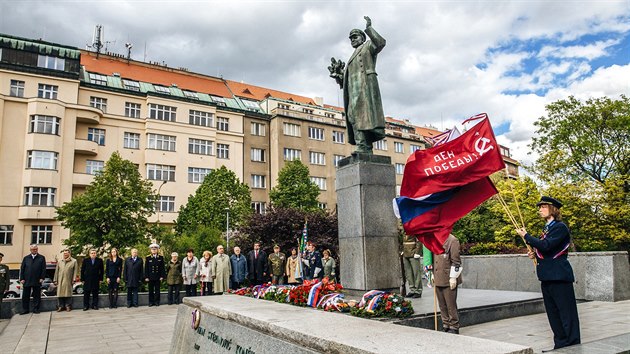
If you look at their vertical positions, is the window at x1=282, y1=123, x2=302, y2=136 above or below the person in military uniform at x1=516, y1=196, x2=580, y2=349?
above

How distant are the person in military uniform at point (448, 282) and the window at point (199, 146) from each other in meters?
42.0

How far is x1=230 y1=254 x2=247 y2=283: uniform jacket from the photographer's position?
1628 cm

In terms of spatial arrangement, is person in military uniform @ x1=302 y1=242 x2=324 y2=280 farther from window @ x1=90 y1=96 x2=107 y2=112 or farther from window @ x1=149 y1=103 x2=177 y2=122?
window @ x1=90 y1=96 x2=107 y2=112

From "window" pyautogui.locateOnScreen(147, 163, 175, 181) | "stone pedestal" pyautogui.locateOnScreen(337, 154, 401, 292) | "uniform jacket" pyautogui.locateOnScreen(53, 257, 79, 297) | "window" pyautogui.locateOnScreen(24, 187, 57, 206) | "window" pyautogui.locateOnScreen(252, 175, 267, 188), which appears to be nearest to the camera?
"stone pedestal" pyautogui.locateOnScreen(337, 154, 401, 292)

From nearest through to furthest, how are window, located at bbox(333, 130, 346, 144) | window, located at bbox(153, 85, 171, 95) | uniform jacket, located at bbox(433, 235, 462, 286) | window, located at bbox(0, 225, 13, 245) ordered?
uniform jacket, located at bbox(433, 235, 462, 286)
window, located at bbox(0, 225, 13, 245)
window, located at bbox(153, 85, 171, 95)
window, located at bbox(333, 130, 346, 144)

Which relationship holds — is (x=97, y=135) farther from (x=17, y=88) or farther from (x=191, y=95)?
(x=191, y=95)

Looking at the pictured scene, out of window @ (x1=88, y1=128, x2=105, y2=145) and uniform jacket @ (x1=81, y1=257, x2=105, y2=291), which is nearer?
uniform jacket @ (x1=81, y1=257, x2=105, y2=291)

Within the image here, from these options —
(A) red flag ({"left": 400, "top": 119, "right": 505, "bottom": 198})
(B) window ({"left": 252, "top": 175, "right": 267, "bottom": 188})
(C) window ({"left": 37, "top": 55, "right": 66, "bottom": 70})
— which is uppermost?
(C) window ({"left": 37, "top": 55, "right": 66, "bottom": 70})

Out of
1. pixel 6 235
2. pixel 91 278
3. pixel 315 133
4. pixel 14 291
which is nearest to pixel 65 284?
pixel 91 278

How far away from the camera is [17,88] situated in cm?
3822

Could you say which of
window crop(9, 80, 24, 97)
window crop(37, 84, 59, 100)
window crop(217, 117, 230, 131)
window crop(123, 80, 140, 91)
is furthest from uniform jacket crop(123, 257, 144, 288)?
window crop(217, 117, 230, 131)

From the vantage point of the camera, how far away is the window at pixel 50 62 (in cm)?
3984

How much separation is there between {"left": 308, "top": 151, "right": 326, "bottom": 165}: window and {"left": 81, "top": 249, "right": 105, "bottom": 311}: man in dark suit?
39.0 meters

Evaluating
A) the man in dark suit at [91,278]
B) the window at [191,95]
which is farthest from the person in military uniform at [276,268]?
the window at [191,95]
